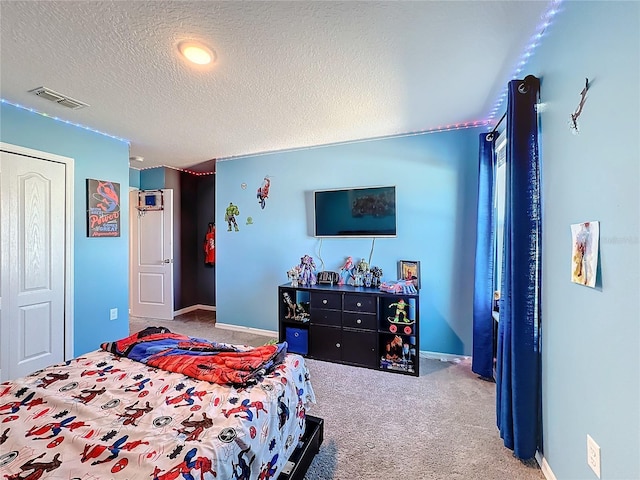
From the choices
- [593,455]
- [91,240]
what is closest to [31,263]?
[91,240]

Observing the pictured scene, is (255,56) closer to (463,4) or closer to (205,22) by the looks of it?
(205,22)

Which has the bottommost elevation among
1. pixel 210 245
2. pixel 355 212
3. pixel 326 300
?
pixel 326 300

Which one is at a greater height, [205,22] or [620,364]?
[205,22]

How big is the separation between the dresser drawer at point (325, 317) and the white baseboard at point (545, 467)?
180cm

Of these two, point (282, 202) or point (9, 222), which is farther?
point (282, 202)

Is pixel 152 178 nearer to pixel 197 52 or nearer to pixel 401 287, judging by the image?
pixel 197 52

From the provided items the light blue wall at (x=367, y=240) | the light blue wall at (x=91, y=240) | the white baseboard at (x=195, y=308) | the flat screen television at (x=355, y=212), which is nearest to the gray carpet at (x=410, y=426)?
the light blue wall at (x=367, y=240)

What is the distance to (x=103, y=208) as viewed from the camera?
10.8ft

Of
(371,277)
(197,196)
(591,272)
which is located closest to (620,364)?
(591,272)

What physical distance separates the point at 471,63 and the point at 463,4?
58 centimetres

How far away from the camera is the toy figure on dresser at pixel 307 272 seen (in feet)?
11.4

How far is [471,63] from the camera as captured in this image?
6.35ft

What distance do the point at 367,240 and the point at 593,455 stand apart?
8.21ft

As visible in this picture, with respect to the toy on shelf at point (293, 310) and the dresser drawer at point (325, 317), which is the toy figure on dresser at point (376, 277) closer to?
the dresser drawer at point (325, 317)
